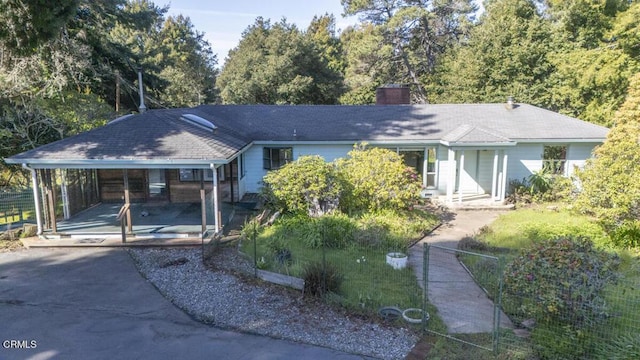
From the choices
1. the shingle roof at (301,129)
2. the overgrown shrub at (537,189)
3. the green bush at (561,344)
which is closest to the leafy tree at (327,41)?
the shingle roof at (301,129)

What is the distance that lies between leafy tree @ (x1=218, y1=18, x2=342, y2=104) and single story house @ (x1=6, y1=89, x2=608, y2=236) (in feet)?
40.4

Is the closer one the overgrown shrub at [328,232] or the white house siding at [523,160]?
the overgrown shrub at [328,232]

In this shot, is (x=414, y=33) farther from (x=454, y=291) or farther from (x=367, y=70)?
(x=454, y=291)

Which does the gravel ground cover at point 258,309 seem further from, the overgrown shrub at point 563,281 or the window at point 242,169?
the window at point 242,169

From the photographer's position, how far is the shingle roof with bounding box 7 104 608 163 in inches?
446

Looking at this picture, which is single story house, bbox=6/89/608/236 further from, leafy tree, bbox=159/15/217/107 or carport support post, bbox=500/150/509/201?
leafy tree, bbox=159/15/217/107

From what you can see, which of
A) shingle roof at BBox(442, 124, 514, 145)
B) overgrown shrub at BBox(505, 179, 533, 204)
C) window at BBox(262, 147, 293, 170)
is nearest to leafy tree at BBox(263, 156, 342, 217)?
window at BBox(262, 147, 293, 170)

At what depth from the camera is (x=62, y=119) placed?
17.1 meters

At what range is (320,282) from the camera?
7.69m

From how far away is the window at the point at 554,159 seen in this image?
677 inches

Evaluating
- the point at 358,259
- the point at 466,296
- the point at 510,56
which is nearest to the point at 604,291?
the point at 466,296

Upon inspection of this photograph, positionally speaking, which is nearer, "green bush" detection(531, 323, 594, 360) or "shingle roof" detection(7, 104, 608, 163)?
"green bush" detection(531, 323, 594, 360)

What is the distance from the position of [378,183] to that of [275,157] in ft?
20.7

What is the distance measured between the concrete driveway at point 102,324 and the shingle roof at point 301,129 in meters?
3.32
